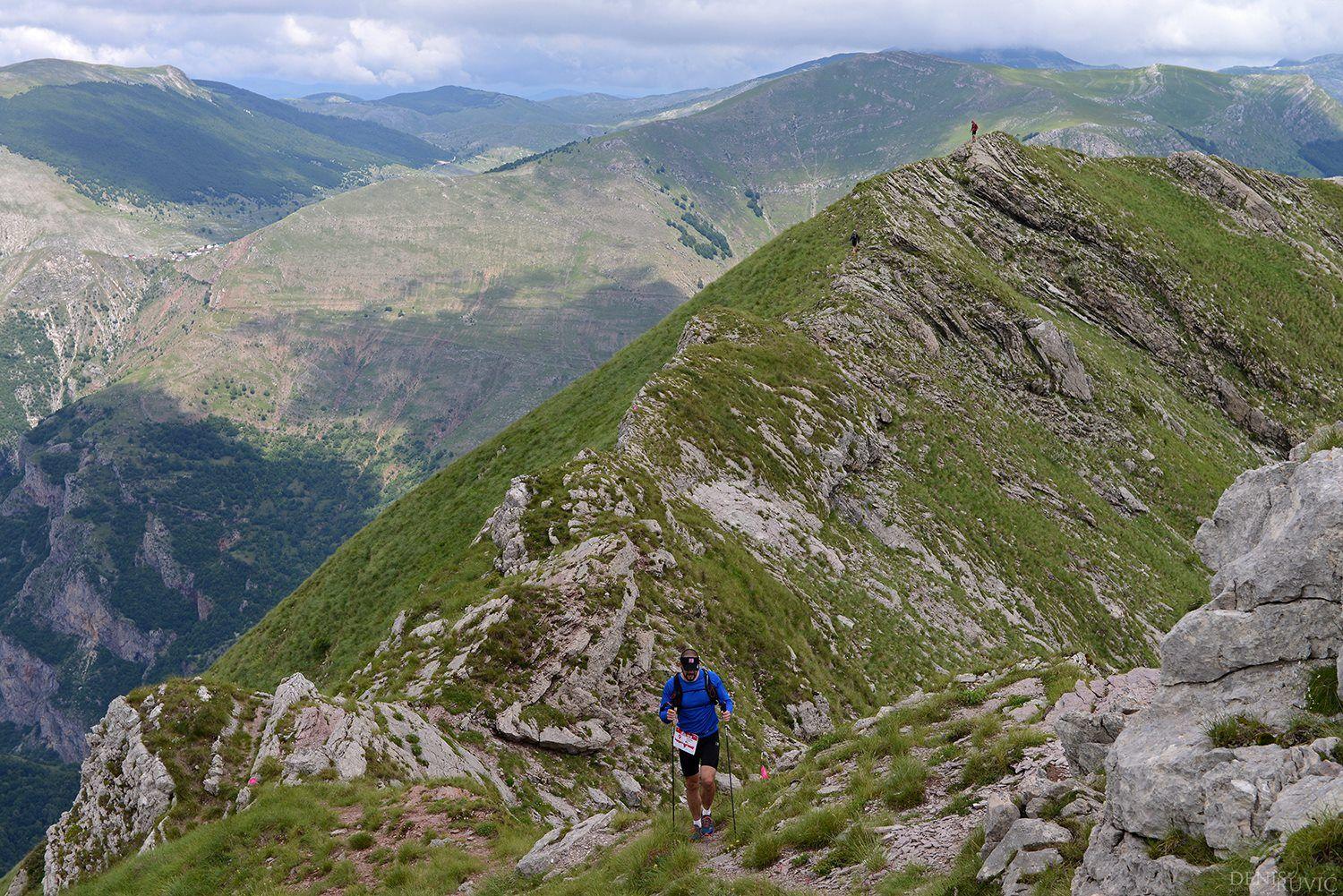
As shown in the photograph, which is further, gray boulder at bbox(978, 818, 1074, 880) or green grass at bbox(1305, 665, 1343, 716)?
gray boulder at bbox(978, 818, 1074, 880)

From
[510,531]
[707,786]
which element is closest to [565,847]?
[707,786]

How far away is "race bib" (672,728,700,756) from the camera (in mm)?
16641

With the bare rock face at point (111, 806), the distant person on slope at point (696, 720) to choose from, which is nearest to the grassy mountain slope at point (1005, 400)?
the bare rock face at point (111, 806)

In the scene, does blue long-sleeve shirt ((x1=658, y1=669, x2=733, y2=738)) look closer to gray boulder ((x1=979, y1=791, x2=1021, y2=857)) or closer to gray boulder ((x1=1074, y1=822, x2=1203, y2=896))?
gray boulder ((x1=979, y1=791, x2=1021, y2=857))

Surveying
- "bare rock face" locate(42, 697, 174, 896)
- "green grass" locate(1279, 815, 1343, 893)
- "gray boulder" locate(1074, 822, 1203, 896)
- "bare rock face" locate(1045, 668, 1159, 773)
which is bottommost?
"bare rock face" locate(42, 697, 174, 896)

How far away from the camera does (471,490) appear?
201ft

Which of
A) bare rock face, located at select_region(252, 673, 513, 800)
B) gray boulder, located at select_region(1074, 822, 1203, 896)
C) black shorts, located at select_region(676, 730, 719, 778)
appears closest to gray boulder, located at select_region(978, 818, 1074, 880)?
gray boulder, located at select_region(1074, 822, 1203, 896)

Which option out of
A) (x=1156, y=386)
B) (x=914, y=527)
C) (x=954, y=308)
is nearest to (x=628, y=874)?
(x=914, y=527)

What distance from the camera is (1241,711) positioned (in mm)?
10125

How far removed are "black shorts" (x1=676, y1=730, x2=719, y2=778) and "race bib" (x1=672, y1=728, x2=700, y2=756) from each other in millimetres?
67

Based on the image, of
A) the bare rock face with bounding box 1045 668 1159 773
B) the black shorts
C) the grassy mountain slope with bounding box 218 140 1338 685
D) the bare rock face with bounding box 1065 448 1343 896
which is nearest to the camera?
the bare rock face with bounding box 1065 448 1343 896

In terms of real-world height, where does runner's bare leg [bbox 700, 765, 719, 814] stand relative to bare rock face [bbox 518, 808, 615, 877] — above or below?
above

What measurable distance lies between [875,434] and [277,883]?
47.3 meters

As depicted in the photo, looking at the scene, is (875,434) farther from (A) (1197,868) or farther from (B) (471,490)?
(A) (1197,868)
